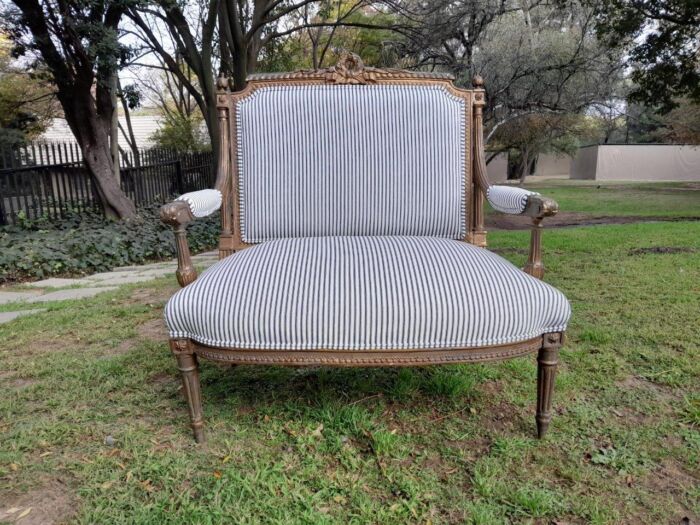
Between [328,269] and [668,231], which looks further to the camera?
[668,231]

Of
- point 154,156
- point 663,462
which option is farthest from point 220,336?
point 154,156

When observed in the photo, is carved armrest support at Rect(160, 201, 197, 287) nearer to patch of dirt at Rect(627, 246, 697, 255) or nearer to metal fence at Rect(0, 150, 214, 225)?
patch of dirt at Rect(627, 246, 697, 255)

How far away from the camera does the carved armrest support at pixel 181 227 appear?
154 centimetres

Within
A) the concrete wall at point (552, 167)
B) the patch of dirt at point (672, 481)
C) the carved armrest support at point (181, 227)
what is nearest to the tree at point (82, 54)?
the carved armrest support at point (181, 227)

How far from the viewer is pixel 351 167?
6.93 ft

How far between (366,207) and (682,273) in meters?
2.77

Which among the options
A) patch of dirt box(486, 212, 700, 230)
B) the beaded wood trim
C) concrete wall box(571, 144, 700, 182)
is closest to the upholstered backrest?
the beaded wood trim

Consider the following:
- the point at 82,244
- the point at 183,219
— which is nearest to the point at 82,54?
the point at 82,244

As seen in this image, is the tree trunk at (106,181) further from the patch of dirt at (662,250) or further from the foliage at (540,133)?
the foliage at (540,133)

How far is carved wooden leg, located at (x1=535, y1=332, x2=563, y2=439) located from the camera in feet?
4.89

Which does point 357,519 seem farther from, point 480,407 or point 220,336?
point 480,407

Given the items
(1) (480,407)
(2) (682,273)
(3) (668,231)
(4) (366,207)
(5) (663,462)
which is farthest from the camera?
(3) (668,231)

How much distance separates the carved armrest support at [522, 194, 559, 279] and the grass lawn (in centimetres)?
54

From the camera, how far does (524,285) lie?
1.43m
